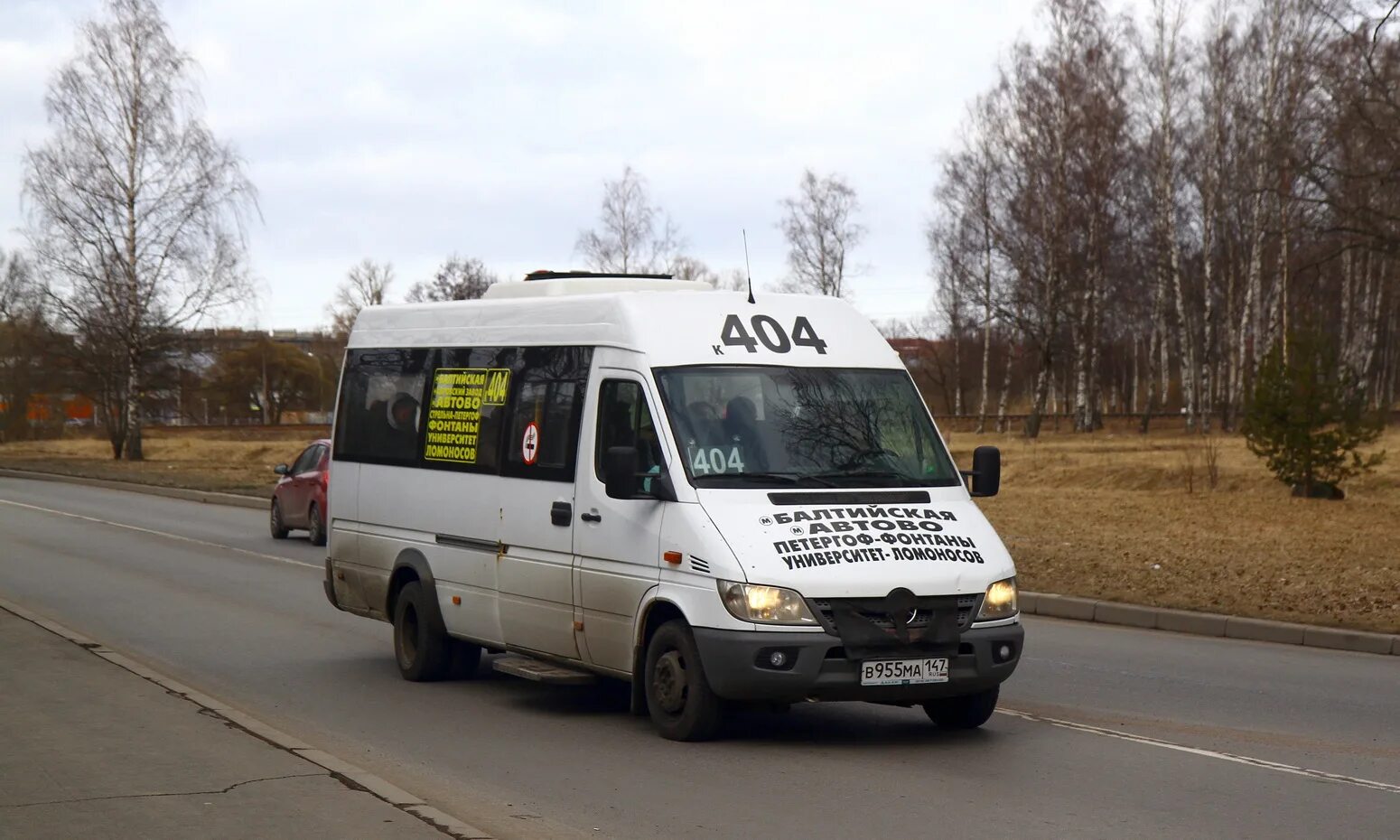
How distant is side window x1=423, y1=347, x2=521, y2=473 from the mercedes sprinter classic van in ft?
0.07

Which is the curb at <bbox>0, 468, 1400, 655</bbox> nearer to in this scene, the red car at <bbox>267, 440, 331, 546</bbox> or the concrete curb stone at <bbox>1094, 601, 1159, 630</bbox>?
the concrete curb stone at <bbox>1094, 601, 1159, 630</bbox>

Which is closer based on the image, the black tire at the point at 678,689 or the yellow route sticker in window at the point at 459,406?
the black tire at the point at 678,689

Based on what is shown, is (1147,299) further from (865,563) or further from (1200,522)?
(865,563)

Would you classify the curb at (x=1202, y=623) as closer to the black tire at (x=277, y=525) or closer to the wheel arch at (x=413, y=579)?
the wheel arch at (x=413, y=579)

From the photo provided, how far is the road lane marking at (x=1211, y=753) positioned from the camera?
7590 mm

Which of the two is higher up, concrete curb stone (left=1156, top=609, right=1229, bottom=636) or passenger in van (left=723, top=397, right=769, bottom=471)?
passenger in van (left=723, top=397, right=769, bottom=471)

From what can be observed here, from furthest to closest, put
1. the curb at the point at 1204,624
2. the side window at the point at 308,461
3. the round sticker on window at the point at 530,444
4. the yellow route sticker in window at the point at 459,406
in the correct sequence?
the side window at the point at 308,461, the curb at the point at 1204,624, the yellow route sticker in window at the point at 459,406, the round sticker on window at the point at 530,444

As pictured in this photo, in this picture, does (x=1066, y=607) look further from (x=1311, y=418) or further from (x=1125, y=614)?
(x=1311, y=418)

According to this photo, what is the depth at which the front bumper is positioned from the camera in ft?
26.0

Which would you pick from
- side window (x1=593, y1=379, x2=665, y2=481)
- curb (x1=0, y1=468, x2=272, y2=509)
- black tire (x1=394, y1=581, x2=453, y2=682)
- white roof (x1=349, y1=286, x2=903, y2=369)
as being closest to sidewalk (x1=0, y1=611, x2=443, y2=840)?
black tire (x1=394, y1=581, x2=453, y2=682)

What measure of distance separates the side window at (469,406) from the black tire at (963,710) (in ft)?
10.3

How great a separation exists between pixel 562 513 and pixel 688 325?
132cm

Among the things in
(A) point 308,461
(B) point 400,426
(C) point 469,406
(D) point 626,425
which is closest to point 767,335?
(D) point 626,425

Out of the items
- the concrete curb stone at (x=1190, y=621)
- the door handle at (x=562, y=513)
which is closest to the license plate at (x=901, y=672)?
the door handle at (x=562, y=513)
